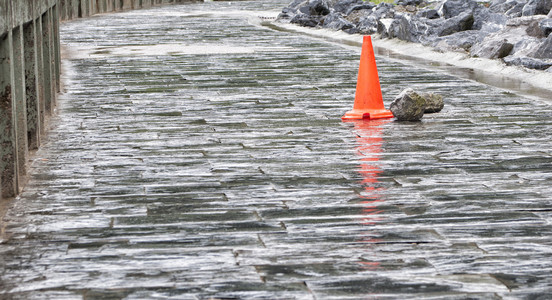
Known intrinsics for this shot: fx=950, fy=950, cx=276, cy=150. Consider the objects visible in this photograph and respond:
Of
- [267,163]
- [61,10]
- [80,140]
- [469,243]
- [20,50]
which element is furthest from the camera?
[61,10]

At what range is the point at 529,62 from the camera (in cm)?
1235

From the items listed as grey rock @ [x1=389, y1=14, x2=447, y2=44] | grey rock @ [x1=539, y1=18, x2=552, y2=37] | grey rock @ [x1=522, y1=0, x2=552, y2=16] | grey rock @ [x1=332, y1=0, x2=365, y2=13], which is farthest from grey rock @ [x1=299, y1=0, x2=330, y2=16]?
grey rock @ [x1=539, y1=18, x2=552, y2=37]

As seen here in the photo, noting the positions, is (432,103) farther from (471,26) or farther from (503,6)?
(503,6)

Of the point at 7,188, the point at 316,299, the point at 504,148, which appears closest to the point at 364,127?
the point at 504,148

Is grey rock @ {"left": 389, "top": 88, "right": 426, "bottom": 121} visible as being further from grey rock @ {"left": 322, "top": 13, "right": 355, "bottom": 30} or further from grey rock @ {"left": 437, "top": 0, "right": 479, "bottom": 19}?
grey rock @ {"left": 322, "top": 13, "right": 355, "bottom": 30}

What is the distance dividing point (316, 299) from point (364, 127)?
174 inches

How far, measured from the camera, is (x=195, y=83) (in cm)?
1103

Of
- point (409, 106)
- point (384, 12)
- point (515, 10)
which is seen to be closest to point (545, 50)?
point (409, 106)

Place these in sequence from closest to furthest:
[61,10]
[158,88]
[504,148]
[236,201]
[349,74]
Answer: [236,201]
[504,148]
[158,88]
[349,74]
[61,10]

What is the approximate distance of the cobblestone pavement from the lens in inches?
156

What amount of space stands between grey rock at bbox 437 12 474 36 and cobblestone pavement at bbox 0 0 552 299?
679cm

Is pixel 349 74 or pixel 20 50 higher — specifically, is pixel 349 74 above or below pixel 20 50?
below

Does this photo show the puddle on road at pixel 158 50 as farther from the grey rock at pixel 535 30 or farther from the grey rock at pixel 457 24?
the grey rock at pixel 535 30

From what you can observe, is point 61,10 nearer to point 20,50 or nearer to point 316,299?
point 20,50
